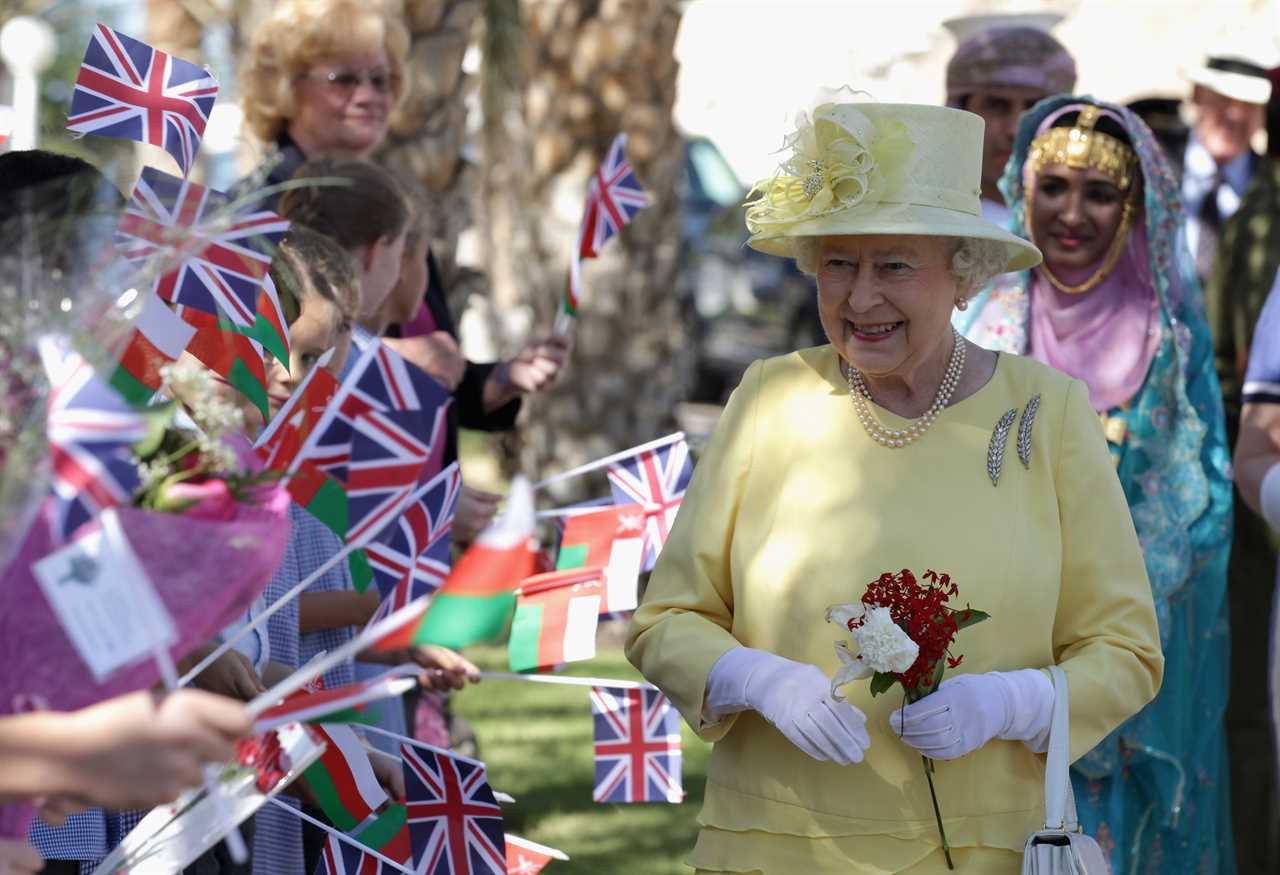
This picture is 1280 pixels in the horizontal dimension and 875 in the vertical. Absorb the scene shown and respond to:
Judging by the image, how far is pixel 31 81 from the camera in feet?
11.6

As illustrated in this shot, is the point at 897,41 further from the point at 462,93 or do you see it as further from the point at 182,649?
the point at 182,649

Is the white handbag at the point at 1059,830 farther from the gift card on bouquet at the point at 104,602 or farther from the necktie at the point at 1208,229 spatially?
the necktie at the point at 1208,229

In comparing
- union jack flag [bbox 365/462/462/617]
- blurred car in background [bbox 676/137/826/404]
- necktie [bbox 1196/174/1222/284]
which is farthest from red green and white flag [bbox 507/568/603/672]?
blurred car in background [bbox 676/137/826/404]

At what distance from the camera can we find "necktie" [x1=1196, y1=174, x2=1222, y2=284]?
5821 mm

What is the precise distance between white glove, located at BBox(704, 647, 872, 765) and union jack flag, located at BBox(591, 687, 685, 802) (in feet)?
3.39

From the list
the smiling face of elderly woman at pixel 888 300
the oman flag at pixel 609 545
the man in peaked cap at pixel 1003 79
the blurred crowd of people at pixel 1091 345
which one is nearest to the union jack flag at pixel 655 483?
the oman flag at pixel 609 545

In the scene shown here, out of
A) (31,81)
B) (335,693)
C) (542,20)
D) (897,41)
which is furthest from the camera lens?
(897,41)

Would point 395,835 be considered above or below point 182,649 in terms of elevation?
below

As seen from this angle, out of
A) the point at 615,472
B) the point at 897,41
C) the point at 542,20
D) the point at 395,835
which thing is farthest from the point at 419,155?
the point at 897,41

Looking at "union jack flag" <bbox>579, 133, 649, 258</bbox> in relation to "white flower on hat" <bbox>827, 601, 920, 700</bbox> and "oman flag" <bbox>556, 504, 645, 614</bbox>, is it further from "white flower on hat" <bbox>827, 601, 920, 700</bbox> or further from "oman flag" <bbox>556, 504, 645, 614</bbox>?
"white flower on hat" <bbox>827, 601, 920, 700</bbox>

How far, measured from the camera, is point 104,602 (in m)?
1.87

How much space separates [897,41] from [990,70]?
826 centimetres

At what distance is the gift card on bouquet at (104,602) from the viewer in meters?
1.86

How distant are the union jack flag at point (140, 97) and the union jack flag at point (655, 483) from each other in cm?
116
